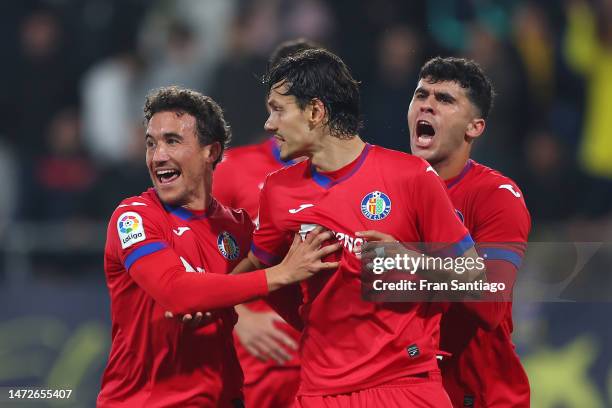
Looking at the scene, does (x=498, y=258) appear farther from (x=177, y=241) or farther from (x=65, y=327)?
(x=65, y=327)

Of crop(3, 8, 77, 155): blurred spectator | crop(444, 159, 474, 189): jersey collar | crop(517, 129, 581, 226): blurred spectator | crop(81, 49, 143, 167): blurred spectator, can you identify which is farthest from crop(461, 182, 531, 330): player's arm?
crop(3, 8, 77, 155): blurred spectator

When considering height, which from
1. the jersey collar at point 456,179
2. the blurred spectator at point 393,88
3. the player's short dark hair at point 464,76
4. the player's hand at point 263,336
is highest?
the blurred spectator at point 393,88

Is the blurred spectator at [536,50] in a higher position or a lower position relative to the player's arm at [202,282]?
higher

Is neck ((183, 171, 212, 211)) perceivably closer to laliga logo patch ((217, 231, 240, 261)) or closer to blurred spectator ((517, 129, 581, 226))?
laliga logo patch ((217, 231, 240, 261))

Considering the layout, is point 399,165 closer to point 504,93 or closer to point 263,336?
point 263,336

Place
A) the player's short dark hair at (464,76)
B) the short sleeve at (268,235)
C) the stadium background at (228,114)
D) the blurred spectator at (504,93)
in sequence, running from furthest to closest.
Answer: the blurred spectator at (504,93) < the stadium background at (228,114) < the player's short dark hair at (464,76) < the short sleeve at (268,235)

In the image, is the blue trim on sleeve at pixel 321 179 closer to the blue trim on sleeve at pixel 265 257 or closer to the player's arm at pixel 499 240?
the blue trim on sleeve at pixel 265 257

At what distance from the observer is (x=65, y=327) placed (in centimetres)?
770

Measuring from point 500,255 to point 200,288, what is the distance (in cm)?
125

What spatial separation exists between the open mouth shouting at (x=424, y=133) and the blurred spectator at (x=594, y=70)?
396 centimetres

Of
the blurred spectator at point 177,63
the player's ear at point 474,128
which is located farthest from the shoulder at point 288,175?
the blurred spectator at point 177,63

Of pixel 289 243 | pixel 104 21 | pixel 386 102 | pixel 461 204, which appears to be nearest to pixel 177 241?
pixel 289 243

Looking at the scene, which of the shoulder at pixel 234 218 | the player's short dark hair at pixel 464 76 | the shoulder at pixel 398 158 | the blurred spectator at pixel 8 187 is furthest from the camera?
the blurred spectator at pixel 8 187

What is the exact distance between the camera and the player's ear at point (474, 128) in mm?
5074
